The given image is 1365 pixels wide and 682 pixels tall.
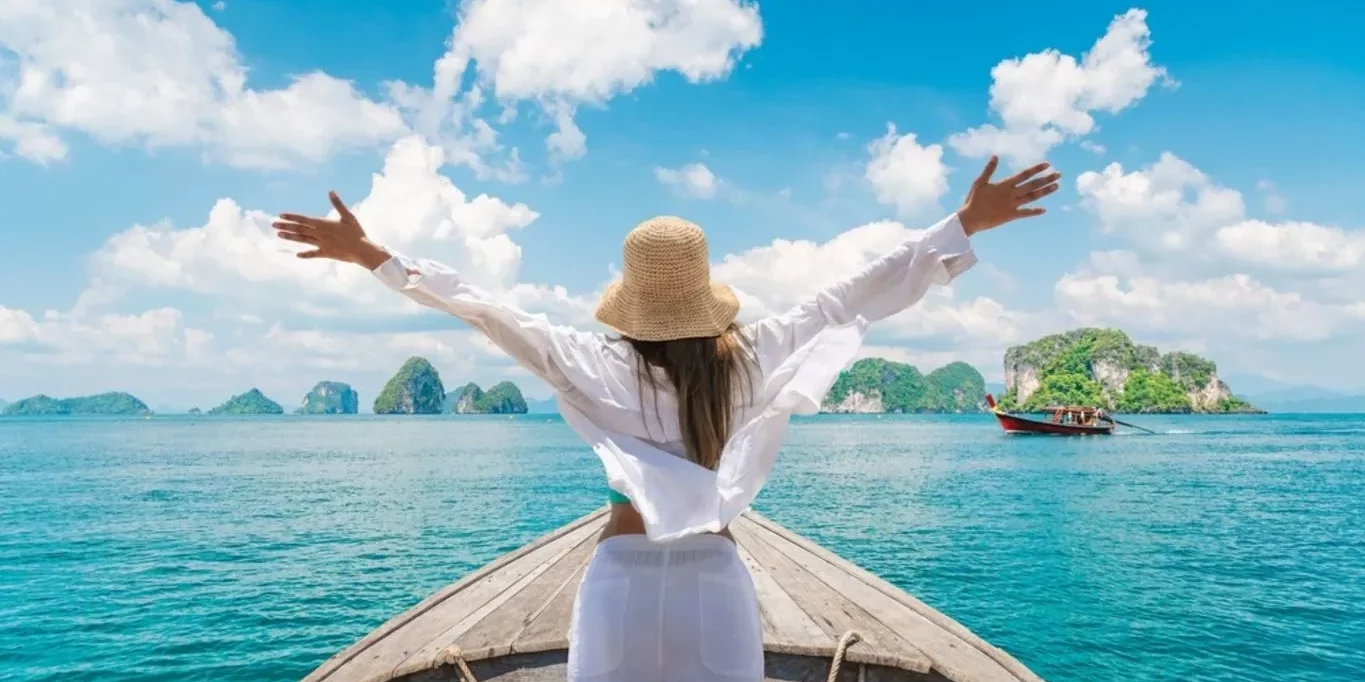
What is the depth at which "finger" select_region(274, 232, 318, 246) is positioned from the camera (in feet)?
7.32

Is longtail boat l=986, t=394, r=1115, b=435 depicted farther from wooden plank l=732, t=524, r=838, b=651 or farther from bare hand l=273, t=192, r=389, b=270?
bare hand l=273, t=192, r=389, b=270

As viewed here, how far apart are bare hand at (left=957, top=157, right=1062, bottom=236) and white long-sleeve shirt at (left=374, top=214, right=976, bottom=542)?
83 millimetres

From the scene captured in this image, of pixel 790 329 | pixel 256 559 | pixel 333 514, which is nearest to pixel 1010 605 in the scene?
pixel 790 329

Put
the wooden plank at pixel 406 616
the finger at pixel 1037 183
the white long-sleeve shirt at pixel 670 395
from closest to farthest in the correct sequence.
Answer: the white long-sleeve shirt at pixel 670 395 < the finger at pixel 1037 183 < the wooden plank at pixel 406 616

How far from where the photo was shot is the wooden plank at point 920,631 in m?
4.40

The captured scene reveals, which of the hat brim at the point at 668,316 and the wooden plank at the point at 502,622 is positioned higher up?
the hat brim at the point at 668,316

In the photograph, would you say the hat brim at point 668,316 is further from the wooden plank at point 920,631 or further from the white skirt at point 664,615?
the wooden plank at point 920,631

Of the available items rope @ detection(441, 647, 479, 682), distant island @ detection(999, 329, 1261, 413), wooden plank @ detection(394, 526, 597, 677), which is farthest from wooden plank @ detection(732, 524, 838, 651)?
distant island @ detection(999, 329, 1261, 413)

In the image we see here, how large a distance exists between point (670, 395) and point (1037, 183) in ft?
3.85

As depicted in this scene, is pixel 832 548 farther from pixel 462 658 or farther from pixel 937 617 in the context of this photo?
pixel 462 658

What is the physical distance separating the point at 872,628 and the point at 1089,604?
1118 centimetres

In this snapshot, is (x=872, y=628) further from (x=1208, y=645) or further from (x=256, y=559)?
(x=256, y=559)

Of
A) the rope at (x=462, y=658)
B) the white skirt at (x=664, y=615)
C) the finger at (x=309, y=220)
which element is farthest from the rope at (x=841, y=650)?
the finger at (x=309, y=220)

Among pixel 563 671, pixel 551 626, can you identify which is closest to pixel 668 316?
pixel 563 671
